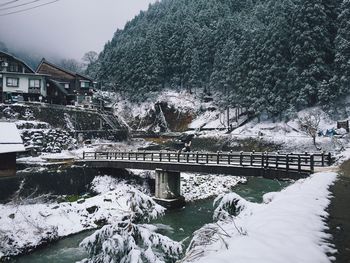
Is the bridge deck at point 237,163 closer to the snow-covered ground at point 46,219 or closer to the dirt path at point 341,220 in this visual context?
the snow-covered ground at point 46,219

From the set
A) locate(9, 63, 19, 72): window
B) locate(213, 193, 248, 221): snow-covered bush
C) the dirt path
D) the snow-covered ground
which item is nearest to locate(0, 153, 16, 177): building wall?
the snow-covered ground

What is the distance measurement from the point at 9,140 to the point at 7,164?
2193 mm

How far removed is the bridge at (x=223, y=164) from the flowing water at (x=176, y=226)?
2203mm

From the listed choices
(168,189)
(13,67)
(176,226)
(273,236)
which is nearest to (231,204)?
(273,236)

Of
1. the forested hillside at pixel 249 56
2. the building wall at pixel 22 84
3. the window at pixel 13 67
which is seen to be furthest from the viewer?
the window at pixel 13 67

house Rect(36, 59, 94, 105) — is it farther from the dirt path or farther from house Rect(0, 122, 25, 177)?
the dirt path

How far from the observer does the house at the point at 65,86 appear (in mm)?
55688

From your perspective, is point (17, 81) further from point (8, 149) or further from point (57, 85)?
point (8, 149)

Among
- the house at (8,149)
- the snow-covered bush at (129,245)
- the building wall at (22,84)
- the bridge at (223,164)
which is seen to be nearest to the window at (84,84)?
the building wall at (22,84)

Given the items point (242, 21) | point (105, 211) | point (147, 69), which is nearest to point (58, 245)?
point (105, 211)

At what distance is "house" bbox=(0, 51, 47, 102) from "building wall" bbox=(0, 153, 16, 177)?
70.1 ft

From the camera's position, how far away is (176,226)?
1958cm

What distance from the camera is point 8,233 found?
1653cm

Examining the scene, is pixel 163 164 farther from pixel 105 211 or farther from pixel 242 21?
pixel 242 21
